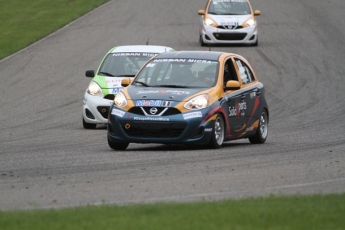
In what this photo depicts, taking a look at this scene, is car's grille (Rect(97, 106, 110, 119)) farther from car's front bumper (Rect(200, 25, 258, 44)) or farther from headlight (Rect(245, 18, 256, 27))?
headlight (Rect(245, 18, 256, 27))

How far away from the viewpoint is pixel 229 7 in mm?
33500

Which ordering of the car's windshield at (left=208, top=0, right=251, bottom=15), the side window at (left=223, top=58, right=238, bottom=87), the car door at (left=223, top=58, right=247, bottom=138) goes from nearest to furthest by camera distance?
the car door at (left=223, top=58, right=247, bottom=138) → the side window at (left=223, top=58, right=238, bottom=87) → the car's windshield at (left=208, top=0, right=251, bottom=15)

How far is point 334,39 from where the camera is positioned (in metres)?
34.4

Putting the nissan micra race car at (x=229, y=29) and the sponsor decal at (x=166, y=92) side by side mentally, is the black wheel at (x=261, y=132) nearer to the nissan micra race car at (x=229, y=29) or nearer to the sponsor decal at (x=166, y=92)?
the sponsor decal at (x=166, y=92)

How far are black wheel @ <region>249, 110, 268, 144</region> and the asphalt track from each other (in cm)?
30

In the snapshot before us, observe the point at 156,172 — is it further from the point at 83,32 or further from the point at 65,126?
the point at 83,32

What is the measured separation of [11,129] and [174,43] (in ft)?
48.9

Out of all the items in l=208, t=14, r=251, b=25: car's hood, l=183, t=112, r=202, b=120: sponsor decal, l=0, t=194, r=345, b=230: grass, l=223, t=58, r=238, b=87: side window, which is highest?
l=0, t=194, r=345, b=230: grass

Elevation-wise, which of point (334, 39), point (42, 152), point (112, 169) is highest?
point (112, 169)

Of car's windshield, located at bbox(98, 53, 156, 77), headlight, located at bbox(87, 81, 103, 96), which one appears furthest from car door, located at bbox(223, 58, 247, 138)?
car's windshield, located at bbox(98, 53, 156, 77)

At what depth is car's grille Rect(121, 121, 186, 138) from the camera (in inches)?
557

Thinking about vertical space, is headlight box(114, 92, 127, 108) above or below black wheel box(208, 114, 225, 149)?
above

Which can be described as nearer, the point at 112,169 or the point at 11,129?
the point at 112,169

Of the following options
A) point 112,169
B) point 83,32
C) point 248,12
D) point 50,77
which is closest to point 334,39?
point 248,12
